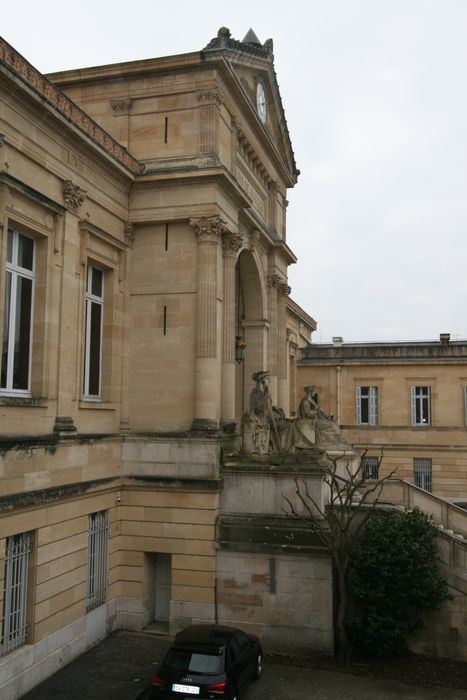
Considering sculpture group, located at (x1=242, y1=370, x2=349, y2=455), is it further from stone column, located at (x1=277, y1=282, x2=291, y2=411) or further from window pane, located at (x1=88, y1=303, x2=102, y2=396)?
stone column, located at (x1=277, y1=282, x2=291, y2=411)

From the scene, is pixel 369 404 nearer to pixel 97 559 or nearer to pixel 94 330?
pixel 94 330

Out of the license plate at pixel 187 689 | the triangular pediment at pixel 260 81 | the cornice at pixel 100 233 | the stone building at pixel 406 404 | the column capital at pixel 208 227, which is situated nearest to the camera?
the license plate at pixel 187 689

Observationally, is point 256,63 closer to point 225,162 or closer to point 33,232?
point 225,162

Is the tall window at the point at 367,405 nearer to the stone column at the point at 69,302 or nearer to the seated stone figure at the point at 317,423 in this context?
the seated stone figure at the point at 317,423

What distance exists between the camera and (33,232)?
48.4 feet

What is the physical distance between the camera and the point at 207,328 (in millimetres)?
18031

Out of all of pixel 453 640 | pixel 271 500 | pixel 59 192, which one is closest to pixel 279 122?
pixel 59 192

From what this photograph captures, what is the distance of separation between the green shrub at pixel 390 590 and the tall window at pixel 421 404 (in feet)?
72.0

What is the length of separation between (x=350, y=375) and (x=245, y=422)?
68.6 ft

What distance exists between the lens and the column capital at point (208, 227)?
18125 millimetres

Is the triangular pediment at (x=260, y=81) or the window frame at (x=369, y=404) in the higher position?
the triangular pediment at (x=260, y=81)

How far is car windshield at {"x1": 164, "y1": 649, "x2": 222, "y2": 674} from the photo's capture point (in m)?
12.1

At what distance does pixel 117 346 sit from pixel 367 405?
75.8ft

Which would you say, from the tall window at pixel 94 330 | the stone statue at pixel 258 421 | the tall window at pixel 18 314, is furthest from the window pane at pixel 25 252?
the stone statue at pixel 258 421
